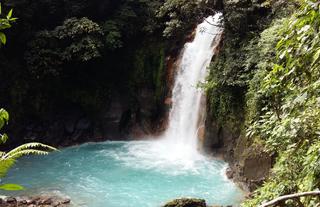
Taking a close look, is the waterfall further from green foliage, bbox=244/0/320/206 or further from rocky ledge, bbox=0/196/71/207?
green foliage, bbox=244/0/320/206

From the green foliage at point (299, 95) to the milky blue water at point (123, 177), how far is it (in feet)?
16.9

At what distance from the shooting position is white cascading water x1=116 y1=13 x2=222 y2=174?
13000 mm

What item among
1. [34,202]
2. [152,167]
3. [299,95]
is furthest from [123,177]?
[299,95]

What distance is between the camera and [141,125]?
15.2 m

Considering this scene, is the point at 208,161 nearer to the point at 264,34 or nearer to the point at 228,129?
the point at 228,129

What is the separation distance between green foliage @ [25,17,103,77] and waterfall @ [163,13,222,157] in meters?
3.26

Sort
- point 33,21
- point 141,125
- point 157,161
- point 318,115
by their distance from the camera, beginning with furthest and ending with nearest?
point 141,125
point 33,21
point 157,161
point 318,115

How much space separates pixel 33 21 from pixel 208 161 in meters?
8.29

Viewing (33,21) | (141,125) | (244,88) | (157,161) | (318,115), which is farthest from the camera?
(141,125)

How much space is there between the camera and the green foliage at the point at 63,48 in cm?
1361

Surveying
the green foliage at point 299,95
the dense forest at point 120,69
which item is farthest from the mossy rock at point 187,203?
the green foliage at point 299,95

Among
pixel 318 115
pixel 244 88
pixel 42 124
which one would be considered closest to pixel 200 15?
pixel 244 88

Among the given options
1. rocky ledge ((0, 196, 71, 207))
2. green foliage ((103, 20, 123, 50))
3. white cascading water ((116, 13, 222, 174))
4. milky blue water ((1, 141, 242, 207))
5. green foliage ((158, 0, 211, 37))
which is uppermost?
green foliage ((103, 20, 123, 50))

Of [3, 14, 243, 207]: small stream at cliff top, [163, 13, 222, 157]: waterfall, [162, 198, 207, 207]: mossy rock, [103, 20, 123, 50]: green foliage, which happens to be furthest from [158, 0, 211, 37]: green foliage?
[162, 198, 207, 207]: mossy rock
